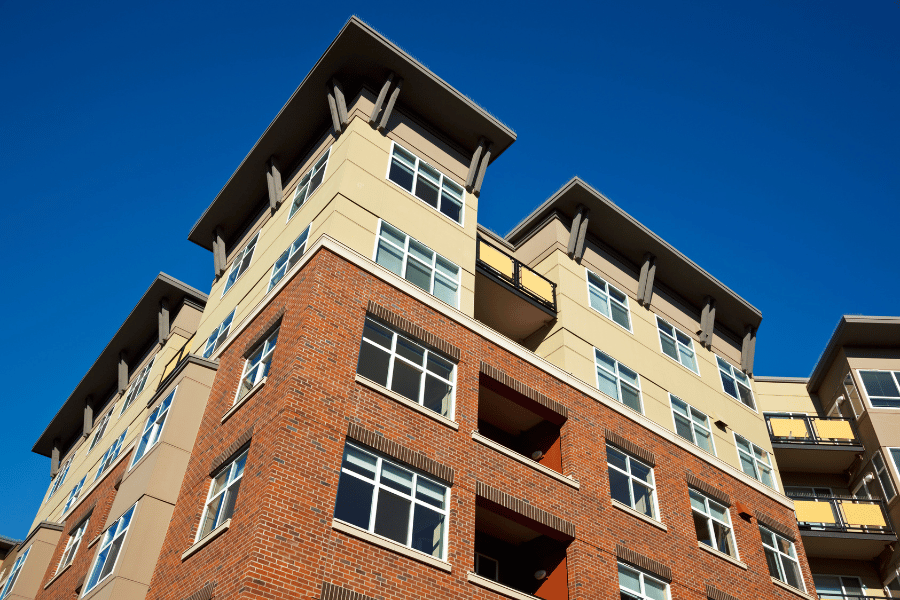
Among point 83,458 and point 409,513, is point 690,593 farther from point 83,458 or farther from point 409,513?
point 83,458

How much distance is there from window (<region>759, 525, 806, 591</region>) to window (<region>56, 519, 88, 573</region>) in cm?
2057

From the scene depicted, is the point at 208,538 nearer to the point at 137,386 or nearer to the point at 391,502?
the point at 391,502

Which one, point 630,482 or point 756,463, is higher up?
point 756,463

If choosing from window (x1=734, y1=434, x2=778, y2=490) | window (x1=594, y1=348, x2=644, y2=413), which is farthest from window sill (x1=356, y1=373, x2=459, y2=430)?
window (x1=734, y1=434, x2=778, y2=490)

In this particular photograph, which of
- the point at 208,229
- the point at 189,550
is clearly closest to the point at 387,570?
the point at 189,550

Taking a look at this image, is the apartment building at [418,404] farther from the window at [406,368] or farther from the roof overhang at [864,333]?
the roof overhang at [864,333]

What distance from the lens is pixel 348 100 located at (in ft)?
77.3

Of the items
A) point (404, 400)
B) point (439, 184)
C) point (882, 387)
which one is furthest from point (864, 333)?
point (404, 400)

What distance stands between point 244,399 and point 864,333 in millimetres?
28677

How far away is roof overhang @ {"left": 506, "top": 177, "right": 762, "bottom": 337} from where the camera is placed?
87.3 ft

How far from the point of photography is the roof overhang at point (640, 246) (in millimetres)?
26609

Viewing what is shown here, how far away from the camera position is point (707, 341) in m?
28.6

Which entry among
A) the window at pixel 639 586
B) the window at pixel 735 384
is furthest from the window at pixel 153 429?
the window at pixel 735 384

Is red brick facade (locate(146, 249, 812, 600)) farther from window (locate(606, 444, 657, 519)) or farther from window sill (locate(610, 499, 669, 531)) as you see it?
window (locate(606, 444, 657, 519))
